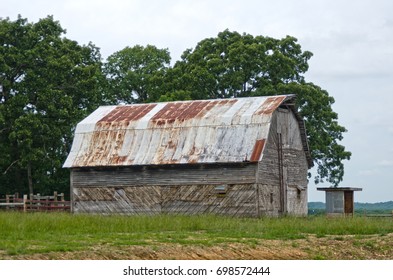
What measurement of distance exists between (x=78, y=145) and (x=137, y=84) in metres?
26.0

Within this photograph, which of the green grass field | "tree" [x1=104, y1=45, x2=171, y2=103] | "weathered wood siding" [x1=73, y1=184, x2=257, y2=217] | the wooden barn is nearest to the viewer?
the green grass field

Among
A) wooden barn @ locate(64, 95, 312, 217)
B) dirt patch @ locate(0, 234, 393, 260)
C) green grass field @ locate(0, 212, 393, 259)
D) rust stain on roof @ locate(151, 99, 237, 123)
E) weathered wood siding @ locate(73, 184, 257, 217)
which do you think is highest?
rust stain on roof @ locate(151, 99, 237, 123)

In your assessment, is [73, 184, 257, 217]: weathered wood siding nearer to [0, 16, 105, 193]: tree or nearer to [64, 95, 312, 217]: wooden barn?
[64, 95, 312, 217]: wooden barn

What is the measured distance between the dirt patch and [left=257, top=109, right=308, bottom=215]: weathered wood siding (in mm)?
15288

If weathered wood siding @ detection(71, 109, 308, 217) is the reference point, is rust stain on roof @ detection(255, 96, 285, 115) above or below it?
above

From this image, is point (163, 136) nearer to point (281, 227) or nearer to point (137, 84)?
point (281, 227)

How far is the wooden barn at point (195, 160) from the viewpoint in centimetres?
4238

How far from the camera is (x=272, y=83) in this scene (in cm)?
5962

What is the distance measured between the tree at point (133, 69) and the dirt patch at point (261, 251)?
44111 millimetres

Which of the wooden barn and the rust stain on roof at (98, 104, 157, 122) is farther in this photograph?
the rust stain on roof at (98, 104, 157, 122)

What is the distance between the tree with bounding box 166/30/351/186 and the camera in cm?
5828

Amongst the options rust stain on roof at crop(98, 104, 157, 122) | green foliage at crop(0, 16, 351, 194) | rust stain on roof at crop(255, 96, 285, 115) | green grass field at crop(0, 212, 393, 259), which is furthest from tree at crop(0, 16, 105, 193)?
green grass field at crop(0, 212, 393, 259)

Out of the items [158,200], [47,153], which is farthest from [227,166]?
[47,153]

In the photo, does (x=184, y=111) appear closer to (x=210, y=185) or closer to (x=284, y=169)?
(x=210, y=185)
